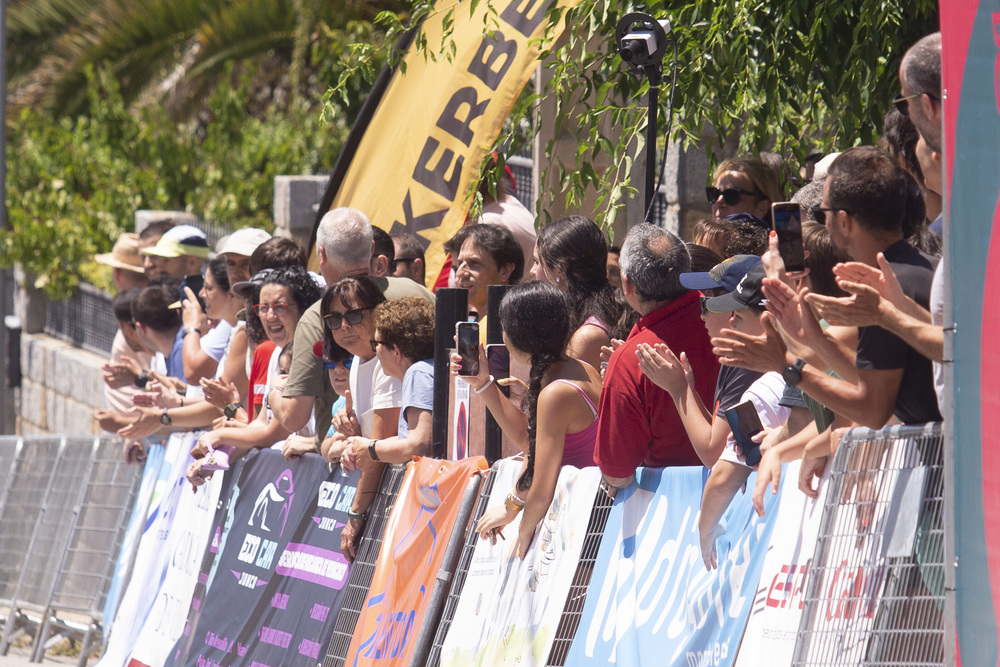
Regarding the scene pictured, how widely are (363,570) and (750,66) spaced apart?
291 cm

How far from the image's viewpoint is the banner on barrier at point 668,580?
4.29m

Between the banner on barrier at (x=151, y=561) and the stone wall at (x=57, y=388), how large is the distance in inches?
256

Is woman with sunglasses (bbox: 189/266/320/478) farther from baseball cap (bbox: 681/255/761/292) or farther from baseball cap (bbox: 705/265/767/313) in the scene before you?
baseball cap (bbox: 705/265/767/313)

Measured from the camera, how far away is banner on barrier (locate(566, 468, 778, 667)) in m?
4.29

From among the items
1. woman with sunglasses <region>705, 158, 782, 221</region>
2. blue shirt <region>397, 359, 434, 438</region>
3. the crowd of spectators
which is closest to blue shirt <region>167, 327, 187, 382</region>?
the crowd of spectators

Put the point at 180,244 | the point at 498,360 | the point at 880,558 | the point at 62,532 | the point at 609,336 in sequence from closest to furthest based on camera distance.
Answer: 1. the point at 880,558
2. the point at 498,360
3. the point at 609,336
4. the point at 62,532
5. the point at 180,244

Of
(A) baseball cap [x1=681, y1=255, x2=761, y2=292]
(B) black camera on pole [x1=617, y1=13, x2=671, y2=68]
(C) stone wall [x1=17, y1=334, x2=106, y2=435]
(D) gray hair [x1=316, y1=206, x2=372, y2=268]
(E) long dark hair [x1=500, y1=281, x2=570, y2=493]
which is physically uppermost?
(B) black camera on pole [x1=617, y1=13, x2=671, y2=68]

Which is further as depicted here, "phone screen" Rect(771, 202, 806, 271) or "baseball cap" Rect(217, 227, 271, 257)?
"baseball cap" Rect(217, 227, 271, 257)

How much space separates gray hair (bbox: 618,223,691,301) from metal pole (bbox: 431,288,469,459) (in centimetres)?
115

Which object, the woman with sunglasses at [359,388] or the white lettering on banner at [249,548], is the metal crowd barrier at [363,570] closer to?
the woman with sunglasses at [359,388]

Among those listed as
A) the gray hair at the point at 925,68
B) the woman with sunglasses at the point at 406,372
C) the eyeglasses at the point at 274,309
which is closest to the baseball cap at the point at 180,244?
the eyeglasses at the point at 274,309

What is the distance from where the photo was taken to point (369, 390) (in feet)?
22.3

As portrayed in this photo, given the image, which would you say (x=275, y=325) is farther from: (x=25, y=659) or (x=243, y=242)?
(x=25, y=659)

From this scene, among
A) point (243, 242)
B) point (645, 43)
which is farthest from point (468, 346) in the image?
point (243, 242)
